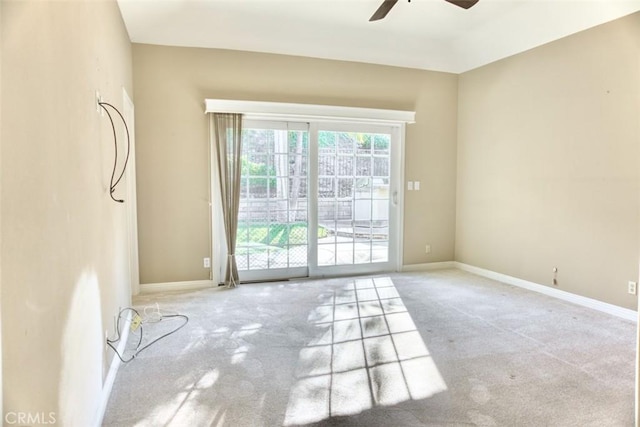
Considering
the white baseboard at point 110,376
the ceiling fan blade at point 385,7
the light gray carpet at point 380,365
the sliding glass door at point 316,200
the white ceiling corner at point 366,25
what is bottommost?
the light gray carpet at point 380,365

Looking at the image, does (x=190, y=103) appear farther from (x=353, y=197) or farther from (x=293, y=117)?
(x=353, y=197)

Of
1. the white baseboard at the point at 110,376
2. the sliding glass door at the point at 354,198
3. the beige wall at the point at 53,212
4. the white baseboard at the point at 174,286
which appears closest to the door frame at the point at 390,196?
the sliding glass door at the point at 354,198

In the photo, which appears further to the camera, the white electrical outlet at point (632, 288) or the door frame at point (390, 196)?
the door frame at point (390, 196)

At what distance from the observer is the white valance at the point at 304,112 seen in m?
4.32

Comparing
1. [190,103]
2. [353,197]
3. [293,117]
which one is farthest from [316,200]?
[190,103]

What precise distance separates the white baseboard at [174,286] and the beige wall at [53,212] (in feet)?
6.63

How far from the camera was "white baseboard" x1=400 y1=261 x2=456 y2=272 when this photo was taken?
5.29 metres

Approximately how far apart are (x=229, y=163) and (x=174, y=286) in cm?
155

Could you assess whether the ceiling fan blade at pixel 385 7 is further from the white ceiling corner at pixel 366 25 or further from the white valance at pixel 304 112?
the white valance at pixel 304 112

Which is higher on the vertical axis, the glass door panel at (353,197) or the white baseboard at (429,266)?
the glass door panel at (353,197)

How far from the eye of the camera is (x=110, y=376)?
7.53 feet

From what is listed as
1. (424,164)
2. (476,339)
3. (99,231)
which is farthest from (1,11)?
(424,164)

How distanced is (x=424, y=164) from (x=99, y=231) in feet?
13.6

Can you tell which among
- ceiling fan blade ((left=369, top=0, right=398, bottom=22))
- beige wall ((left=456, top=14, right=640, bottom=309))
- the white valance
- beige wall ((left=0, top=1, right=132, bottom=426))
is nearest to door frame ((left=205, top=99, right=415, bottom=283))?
the white valance
